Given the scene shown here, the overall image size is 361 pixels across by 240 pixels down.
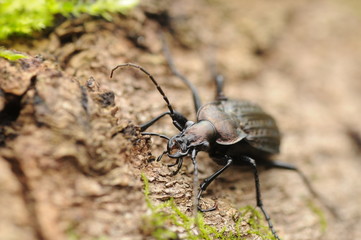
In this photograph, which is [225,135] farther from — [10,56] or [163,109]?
[10,56]

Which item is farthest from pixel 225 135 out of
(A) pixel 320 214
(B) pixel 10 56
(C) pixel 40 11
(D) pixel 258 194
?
(C) pixel 40 11

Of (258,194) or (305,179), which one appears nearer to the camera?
(258,194)

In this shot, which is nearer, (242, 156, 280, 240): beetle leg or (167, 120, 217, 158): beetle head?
(167, 120, 217, 158): beetle head

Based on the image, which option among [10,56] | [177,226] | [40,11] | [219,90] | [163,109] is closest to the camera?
[177,226]

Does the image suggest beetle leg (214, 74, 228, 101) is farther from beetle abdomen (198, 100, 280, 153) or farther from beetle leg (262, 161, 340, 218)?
beetle leg (262, 161, 340, 218)

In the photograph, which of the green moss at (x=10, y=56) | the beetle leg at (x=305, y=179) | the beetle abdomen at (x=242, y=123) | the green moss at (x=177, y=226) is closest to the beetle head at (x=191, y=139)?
the beetle abdomen at (x=242, y=123)


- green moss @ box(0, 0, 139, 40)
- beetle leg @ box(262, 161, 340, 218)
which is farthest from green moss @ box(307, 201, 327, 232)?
green moss @ box(0, 0, 139, 40)

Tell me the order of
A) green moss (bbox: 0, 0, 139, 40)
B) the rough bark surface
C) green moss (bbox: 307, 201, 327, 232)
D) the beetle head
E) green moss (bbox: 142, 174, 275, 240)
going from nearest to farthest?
the rough bark surface < green moss (bbox: 142, 174, 275, 240) < the beetle head < green moss (bbox: 0, 0, 139, 40) < green moss (bbox: 307, 201, 327, 232)

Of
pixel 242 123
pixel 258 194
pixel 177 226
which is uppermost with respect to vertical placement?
pixel 242 123
